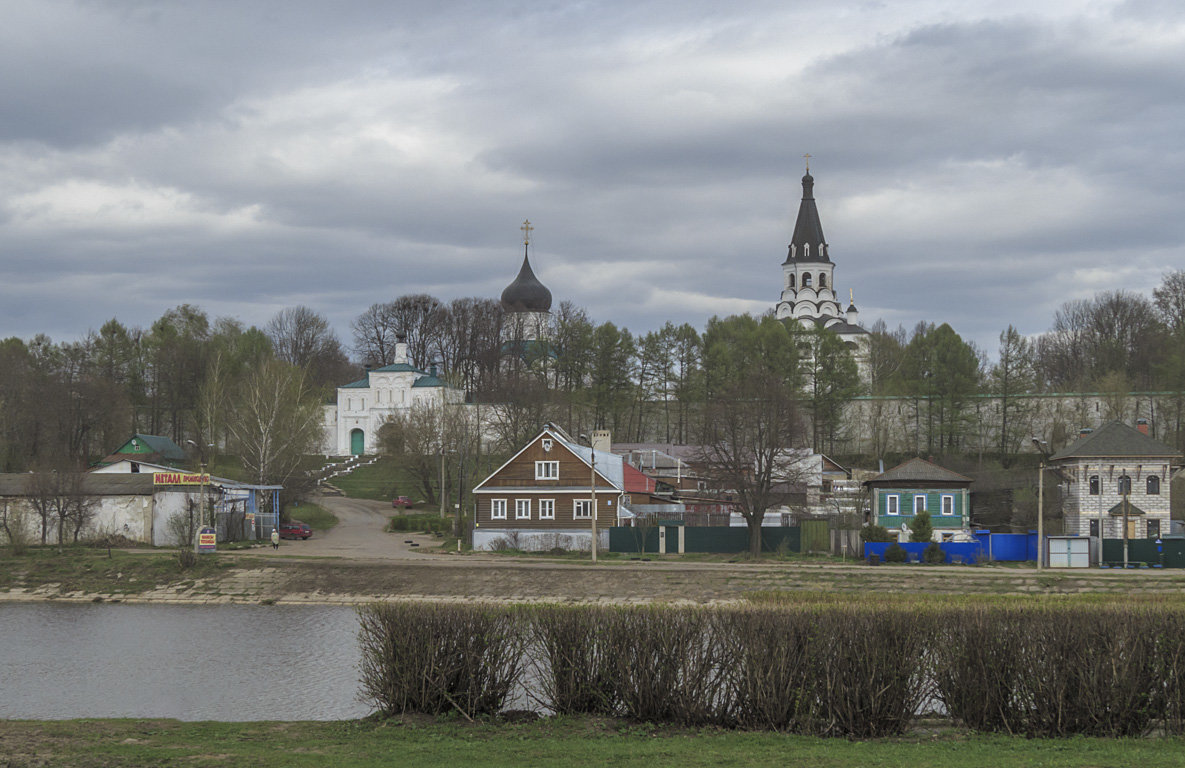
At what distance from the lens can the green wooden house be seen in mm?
57219

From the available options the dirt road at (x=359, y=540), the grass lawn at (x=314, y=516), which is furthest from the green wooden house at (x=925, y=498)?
the grass lawn at (x=314, y=516)

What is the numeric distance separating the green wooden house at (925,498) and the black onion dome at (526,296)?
196ft

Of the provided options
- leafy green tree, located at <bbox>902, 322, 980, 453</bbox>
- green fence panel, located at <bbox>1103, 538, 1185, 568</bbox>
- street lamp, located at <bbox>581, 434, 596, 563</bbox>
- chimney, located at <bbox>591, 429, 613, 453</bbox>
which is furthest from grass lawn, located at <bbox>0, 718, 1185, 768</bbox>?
leafy green tree, located at <bbox>902, 322, 980, 453</bbox>

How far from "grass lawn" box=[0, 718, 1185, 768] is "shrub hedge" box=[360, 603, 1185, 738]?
1.82ft

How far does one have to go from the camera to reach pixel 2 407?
76188 millimetres

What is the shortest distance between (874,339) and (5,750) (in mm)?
92447

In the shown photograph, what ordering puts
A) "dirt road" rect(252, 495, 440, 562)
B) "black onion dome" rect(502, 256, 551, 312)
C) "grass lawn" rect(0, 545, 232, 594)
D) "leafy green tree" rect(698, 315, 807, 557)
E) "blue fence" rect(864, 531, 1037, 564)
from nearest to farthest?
"grass lawn" rect(0, 545, 232, 594), "blue fence" rect(864, 531, 1037, 564), "dirt road" rect(252, 495, 440, 562), "leafy green tree" rect(698, 315, 807, 557), "black onion dome" rect(502, 256, 551, 312)

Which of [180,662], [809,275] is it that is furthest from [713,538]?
[809,275]

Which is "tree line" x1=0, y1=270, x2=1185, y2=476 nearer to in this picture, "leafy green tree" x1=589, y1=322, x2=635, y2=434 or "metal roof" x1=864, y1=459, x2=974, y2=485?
"leafy green tree" x1=589, y1=322, x2=635, y2=434

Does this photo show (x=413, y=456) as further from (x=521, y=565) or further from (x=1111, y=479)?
(x=1111, y=479)

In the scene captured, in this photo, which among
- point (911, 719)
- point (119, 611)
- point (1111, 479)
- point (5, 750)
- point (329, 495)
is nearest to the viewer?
point (5, 750)

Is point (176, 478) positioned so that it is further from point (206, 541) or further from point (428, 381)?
point (428, 381)

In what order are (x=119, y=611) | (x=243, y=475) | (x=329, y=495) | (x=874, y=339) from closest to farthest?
(x=119, y=611)
(x=243, y=475)
(x=329, y=495)
(x=874, y=339)

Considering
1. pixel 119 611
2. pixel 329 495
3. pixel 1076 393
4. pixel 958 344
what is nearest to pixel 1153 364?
pixel 1076 393
